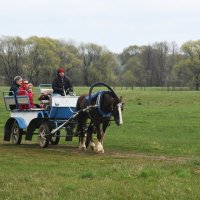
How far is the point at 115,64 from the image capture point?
108625 mm

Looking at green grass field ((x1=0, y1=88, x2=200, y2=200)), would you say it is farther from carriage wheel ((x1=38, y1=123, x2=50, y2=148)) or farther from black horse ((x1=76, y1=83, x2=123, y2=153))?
black horse ((x1=76, y1=83, x2=123, y2=153))

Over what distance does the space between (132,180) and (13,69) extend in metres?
88.9

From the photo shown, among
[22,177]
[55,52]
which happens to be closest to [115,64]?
[55,52]

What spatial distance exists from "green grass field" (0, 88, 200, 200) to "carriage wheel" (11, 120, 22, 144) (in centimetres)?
38

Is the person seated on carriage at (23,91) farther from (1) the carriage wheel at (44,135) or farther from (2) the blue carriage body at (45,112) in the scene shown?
(1) the carriage wheel at (44,135)

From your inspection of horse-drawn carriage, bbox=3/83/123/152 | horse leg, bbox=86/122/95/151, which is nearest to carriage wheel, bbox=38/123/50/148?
horse-drawn carriage, bbox=3/83/123/152

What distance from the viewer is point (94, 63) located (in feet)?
349

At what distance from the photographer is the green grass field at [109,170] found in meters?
7.77

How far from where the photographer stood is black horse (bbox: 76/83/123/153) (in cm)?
1480

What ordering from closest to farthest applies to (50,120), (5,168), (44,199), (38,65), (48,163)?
(44,199) < (5,168) < (48,163) < (50,120) < (38,65)

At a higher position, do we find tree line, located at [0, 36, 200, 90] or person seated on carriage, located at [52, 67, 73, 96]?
tree line, located at [0, 36, 200, 90]

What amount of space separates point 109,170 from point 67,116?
6960 mm

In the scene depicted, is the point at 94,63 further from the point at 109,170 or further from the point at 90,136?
the point at 109,170

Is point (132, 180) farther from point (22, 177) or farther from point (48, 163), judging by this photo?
point (48, 163)
